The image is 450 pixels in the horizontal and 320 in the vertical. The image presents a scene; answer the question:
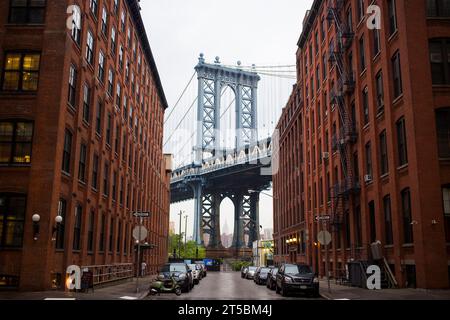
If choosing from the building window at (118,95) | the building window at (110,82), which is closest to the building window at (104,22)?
the building window at (110,82)

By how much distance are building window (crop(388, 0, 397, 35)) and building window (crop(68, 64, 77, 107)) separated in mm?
17508

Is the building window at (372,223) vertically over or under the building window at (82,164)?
under

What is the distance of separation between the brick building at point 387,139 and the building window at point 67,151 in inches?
549

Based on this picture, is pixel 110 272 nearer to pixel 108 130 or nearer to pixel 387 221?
pixel 108 130

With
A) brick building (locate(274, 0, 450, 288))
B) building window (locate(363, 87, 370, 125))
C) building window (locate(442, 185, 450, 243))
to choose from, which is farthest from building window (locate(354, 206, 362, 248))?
building window (locate(442, 185, 450, 243))

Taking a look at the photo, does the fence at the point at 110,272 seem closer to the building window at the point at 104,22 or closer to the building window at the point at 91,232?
the building window at the point at 91,232

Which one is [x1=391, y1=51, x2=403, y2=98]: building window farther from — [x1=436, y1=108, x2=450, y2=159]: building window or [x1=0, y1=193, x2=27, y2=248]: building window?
[x1=0, y1=193, x2=27, y2=248]: building window

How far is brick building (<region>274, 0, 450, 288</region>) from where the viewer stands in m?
23.5

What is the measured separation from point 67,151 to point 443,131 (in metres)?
19.0

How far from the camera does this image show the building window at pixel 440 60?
2487 cm
